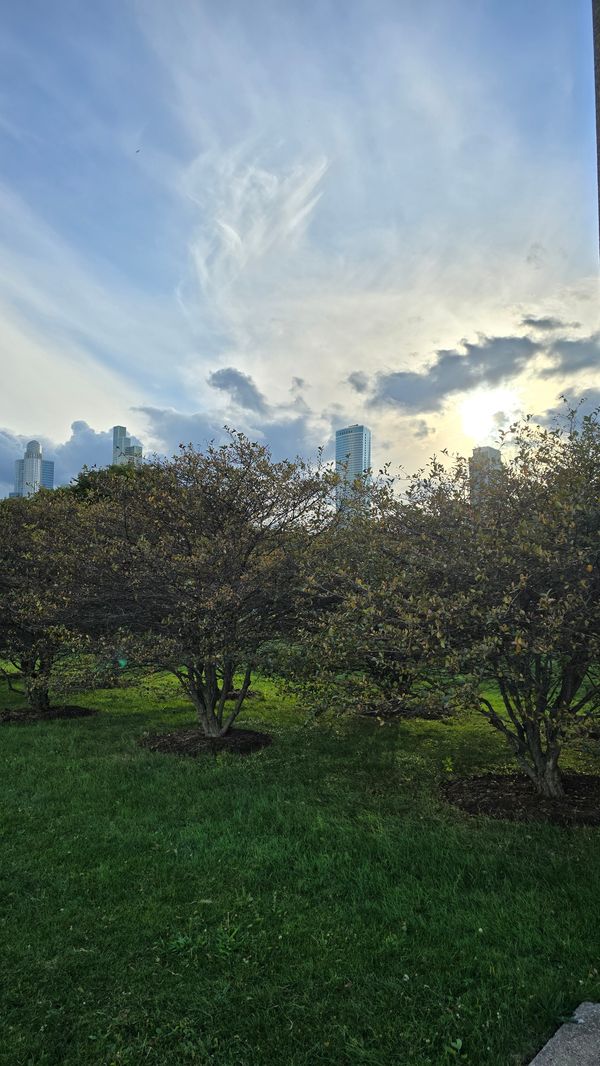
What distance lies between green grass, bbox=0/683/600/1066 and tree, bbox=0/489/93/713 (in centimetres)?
322

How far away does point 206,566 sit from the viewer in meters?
9.18

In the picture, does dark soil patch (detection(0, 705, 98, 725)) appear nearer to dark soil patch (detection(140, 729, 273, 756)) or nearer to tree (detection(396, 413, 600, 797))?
dark soil patch (detection(140, 729, 273, 756))

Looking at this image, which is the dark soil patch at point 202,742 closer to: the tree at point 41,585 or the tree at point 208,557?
the tree at point 208,557

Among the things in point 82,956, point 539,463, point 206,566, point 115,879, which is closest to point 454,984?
point 82,956

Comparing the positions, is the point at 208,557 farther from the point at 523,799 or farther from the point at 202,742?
the point at 523,799

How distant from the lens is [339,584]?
8.34 meters

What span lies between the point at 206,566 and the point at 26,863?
4.53 m

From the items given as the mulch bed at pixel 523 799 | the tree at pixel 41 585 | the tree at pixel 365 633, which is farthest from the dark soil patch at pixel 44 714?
the mulch bed at pixel 523 799

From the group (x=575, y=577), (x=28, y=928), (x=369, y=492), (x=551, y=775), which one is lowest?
(x=28, y=928)

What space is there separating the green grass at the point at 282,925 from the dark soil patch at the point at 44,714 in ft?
17.6

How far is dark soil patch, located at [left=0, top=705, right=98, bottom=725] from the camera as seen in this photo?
13055mm

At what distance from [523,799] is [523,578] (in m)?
3.32

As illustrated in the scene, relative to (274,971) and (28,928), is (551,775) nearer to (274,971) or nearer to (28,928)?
(274,971)

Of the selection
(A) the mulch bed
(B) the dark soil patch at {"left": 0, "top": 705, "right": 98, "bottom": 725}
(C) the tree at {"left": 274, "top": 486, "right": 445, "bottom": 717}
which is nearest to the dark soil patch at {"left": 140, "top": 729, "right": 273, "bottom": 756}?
(C) the tree at {"left": 274, "top": 486, "right": 445, "bottom": 717}
